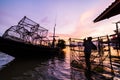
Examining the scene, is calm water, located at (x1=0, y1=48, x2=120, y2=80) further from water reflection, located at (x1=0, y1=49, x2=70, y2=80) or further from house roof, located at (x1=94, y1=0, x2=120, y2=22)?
house roof, located at (x1=94, y1=0, x2=120, y2=22)

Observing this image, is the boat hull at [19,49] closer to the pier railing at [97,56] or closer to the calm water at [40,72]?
the calm water at [40,72]

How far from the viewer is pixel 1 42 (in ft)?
55.5

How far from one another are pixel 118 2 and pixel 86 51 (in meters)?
7.70

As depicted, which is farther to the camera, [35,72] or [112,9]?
[35,72]

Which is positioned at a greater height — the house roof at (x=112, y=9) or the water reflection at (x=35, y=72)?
the house roof at (x=112, y=9)

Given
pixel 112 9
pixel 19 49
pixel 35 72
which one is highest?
pixel 112 9

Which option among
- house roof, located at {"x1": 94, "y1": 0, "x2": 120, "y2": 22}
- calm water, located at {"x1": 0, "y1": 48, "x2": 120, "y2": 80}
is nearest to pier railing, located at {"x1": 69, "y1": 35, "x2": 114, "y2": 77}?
calm water, located at {"x1": 0, "y1": 48, "x2": 120, "y2": 80}

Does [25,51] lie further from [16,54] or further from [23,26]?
[23,26]

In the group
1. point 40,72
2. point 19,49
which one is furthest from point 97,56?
point 19,49

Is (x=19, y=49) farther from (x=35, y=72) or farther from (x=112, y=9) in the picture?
(x=112, y=9)

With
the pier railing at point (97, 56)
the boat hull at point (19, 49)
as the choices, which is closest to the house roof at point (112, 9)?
the pier railing at point (97, 56)

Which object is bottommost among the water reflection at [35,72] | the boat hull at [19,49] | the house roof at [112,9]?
the water reflection at [35,72]

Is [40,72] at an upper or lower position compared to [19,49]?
lower

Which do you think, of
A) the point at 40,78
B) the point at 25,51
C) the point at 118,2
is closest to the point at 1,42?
the point at 25,51
